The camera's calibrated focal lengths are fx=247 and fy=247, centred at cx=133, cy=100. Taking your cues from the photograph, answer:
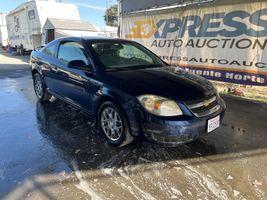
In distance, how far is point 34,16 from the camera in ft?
52.7

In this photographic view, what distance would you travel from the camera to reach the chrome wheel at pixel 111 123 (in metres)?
3.29

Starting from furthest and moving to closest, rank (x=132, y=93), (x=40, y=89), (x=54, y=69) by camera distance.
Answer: (x=40, y=89) → (x=54, y=69) → (x=132, y=93)

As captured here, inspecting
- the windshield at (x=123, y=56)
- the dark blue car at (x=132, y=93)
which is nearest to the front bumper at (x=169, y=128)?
the dark blue car at (x=132, y=93)

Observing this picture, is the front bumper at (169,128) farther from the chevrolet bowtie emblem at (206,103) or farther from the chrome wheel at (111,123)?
the chrome wheel at (111,123)

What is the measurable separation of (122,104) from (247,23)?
4.29 meters

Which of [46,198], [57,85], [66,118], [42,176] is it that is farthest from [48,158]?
[57,85]

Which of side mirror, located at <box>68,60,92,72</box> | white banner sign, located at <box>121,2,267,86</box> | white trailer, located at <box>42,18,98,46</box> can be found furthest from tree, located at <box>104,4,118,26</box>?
side mirror, located at <box>68,60,92,72</box>

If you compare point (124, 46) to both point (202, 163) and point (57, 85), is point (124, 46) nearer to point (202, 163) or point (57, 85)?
point (57, 85)

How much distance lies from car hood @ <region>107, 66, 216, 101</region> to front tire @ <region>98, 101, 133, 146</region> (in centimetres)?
33

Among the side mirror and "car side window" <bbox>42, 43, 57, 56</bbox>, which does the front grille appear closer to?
the side mirror

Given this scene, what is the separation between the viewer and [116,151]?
10.8ft

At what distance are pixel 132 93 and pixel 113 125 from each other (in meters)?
0.64

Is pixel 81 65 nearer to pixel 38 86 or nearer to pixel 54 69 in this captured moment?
pixel 54 69

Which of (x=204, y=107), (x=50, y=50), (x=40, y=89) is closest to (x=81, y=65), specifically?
(x=50, y=50)
